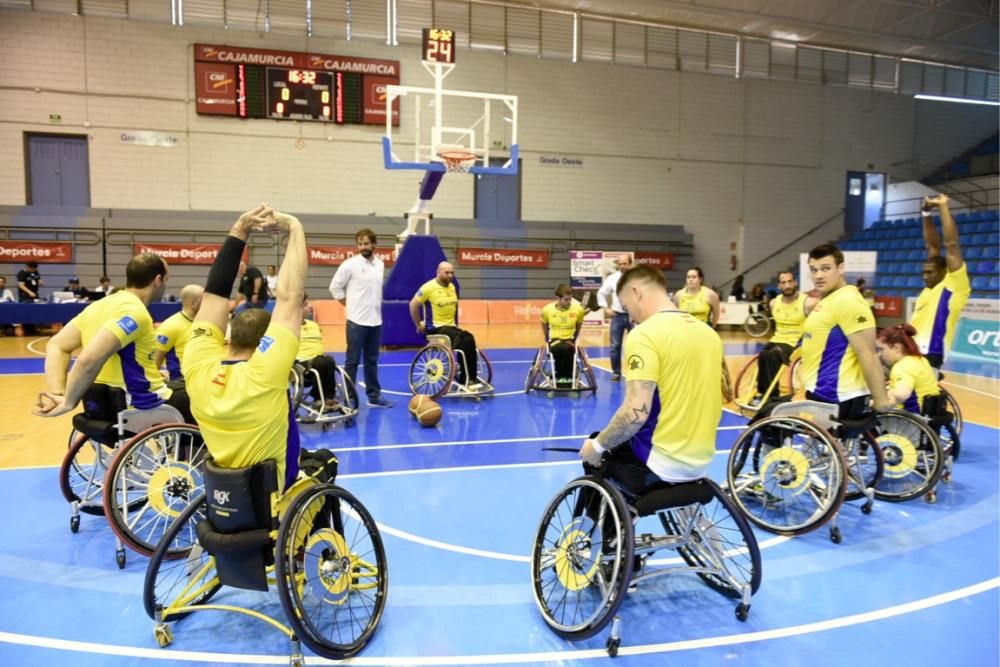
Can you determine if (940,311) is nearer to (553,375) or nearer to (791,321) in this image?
(791,321)

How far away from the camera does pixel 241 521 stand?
2.52m

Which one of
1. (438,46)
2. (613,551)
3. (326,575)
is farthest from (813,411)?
(438,46)

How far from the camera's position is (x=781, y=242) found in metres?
20.8

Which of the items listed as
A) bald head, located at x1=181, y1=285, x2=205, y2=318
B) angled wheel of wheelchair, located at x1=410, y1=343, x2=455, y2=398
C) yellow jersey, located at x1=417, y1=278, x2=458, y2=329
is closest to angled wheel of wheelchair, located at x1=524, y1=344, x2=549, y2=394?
angled wheel of wheelchair, located at x1=410, y1=343, x2=455, y2=398

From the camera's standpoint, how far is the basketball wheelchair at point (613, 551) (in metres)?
2.67

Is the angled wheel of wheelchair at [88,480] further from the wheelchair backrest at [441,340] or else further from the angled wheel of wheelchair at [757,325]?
the angled wheel of wheelchair at [757,325]

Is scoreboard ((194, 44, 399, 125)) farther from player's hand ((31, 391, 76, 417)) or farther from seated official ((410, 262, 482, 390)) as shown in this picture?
player's hand ((31, 391, 76, 417))

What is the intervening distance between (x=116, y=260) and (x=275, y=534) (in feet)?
52.4

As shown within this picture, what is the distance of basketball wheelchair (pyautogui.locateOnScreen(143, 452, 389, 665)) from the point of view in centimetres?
247

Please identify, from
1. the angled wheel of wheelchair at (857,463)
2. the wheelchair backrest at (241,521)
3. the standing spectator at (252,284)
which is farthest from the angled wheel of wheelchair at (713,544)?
the standing spectator at (252,284)

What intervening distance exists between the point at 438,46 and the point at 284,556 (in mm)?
10231

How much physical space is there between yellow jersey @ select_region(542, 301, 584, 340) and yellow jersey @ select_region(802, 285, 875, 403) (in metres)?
4.07

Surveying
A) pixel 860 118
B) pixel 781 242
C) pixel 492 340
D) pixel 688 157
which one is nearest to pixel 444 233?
pixel 492 340

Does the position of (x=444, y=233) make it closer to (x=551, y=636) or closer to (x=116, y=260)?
(x=116, y=260)
